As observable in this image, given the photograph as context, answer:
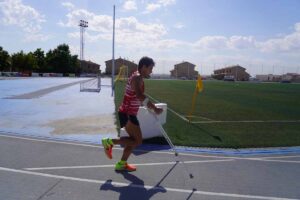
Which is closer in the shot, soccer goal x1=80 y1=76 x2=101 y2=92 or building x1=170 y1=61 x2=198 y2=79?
soccer goal x1=80 y1=76 x2=101 y2=92

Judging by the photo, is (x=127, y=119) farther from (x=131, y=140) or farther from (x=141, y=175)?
(x=141, y=175)

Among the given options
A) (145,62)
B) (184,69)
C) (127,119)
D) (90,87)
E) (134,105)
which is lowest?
(90,87)

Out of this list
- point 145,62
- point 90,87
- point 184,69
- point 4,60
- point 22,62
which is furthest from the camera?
point 184,69

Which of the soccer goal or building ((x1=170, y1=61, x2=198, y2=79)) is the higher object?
building ((x1=170, y1=61, x2=198, y2=79))

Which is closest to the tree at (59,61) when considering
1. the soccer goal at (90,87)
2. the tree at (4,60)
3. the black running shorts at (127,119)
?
the tree at (4,60)

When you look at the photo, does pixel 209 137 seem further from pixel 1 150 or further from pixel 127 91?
pixel 1 150

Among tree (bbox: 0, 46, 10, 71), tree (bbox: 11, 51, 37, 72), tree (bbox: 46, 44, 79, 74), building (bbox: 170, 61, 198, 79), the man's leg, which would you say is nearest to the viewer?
the man's leg

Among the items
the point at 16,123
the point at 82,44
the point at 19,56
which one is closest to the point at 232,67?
the point at 82,44

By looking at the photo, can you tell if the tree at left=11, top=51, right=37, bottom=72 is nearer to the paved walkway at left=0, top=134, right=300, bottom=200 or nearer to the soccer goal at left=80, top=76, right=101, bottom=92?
the soccer goal at left=80, top=76, right=101, bottom=92

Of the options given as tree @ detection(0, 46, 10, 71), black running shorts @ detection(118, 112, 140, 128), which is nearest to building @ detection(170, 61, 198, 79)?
tree @ detection(0, 46, 10, 71)

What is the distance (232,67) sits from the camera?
5655 inches

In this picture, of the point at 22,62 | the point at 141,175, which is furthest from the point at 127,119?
the point at 22,62

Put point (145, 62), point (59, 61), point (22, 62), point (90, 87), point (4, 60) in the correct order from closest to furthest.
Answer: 1. point (145, 62)
2. point (90, 87)
3. point (4, 60)
4. point (22, 62)
5. point (59, 61)

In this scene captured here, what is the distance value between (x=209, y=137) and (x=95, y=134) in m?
3.12
